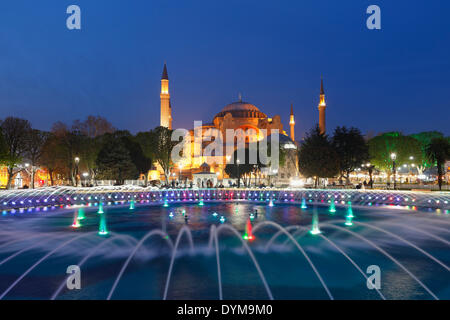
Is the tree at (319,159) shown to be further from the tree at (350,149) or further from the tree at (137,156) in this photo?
the tree at (137,156)

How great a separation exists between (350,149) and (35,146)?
45155 mm

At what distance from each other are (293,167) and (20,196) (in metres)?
52.1

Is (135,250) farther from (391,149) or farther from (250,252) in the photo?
(391,149)

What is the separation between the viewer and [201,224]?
16.1 meters

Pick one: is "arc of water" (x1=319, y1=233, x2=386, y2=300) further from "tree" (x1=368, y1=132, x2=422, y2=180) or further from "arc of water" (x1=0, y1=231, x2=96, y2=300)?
"tree" (x1=368, y1=132, x2=422, y2=180)

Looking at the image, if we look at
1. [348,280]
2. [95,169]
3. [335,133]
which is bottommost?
[348,280]

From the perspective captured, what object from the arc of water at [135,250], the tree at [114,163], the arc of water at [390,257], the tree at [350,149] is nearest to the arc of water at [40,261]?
the arc of water at [135,250]

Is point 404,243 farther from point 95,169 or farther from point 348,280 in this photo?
point 95,169

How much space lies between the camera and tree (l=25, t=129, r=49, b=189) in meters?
48.7

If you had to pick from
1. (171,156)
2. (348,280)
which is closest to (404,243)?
(348,280)

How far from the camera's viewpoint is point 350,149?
48.1m

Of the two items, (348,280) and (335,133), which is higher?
(335,133)

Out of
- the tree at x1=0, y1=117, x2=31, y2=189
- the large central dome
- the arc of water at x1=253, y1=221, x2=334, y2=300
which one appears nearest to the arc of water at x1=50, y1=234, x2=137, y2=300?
the arc of water at x1=253, y1=221, x2=334, y2=300

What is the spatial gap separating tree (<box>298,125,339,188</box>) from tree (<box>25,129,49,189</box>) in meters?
37.7
